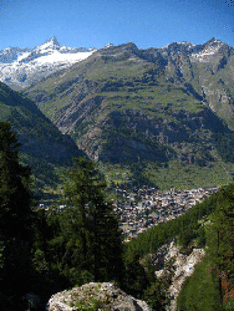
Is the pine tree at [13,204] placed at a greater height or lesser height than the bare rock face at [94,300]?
greater

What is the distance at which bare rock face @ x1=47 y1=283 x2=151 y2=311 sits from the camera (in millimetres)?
11828

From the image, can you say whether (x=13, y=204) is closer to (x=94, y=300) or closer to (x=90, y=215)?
(x=90, y=215)

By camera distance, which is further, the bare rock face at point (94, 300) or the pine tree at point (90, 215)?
the pine tree at point (90, 215)

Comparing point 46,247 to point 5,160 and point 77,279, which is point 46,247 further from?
point 5,160

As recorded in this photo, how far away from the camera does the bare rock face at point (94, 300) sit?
11828 mm

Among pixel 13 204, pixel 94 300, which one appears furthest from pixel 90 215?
pixel 94 300

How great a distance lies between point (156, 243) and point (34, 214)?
81635 millimetres

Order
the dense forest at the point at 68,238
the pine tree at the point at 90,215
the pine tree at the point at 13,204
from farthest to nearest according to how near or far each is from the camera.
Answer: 1. the pine tree at the point at 90,215
2. the pine tree at the point at 13,204
3. the dense forest at the point at 68,238

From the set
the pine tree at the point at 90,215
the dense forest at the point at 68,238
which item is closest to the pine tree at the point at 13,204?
the dense forest at the point at 68,238

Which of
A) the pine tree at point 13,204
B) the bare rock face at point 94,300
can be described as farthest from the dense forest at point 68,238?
the bare rock face at point 94,300

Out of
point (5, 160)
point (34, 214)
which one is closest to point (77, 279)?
point (34, 214)

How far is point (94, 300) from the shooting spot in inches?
477

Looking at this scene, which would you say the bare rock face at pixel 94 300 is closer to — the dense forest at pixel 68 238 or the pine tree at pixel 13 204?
the dense forest at pixel 68 238

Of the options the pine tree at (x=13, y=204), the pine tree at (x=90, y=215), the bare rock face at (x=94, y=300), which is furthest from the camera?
the pine tree at (x=90, y=215)
